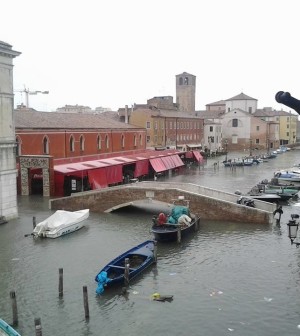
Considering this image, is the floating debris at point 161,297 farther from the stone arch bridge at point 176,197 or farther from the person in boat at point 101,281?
the stone arch bridge at point 176,197

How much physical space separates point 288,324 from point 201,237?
32.7 feet

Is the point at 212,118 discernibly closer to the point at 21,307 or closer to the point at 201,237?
the point at 201,237

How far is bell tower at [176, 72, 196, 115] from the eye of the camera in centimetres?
10475

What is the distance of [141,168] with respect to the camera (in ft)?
151

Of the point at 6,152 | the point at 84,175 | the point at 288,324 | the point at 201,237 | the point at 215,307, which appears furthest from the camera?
the point at 84,175

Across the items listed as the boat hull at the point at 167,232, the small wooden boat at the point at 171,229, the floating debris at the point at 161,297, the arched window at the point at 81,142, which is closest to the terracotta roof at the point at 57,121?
the arched window at the point at 81,142

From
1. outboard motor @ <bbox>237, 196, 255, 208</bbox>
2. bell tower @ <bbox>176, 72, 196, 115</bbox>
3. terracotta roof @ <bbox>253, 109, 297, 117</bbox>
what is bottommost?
outboard motor @ <bbox>237, 196, 255, 208</bbox>

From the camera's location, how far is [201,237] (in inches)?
914

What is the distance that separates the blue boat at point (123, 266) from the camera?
15.9 metres

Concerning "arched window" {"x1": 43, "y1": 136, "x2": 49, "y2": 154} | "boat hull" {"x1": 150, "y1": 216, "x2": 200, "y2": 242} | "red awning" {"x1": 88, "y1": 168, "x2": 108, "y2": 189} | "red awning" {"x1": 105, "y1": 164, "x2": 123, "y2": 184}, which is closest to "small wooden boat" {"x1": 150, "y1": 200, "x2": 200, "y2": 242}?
"boat hull" {"x1": 150, "y1": 216, "x2": 200, "y2": 242}

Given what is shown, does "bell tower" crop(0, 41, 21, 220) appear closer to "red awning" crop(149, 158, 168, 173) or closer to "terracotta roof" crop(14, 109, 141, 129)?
"terracotta roof" crop(14, 109, 141, 129)

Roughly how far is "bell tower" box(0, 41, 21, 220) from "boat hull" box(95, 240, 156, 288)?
9942mm

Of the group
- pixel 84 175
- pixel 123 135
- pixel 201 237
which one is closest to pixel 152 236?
pixel 201 237

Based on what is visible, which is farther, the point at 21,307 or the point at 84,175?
the point at 84,175
